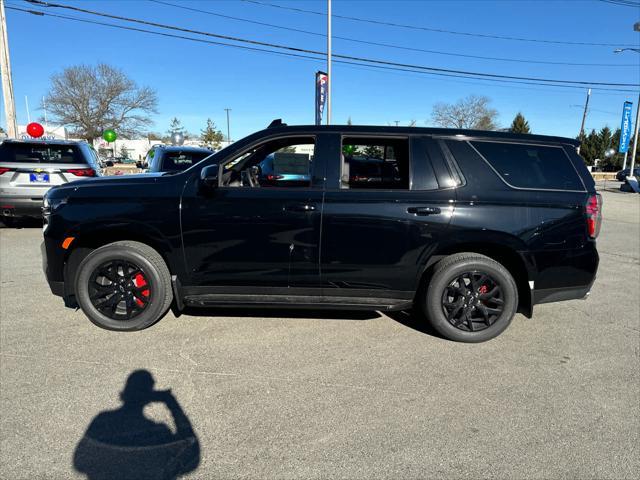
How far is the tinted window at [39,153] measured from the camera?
24.8 ft

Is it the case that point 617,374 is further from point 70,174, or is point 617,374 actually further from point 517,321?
point 70,174

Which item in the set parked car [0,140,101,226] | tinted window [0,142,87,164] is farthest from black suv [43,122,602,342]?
tinted window [0,142,87,164]

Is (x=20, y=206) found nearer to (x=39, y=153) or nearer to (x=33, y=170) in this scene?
(x=33, y=170)

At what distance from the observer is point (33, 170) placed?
24.6ft

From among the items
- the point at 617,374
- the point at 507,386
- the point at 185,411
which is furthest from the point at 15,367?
the point at 617,374

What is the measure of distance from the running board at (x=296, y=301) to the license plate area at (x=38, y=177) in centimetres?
574

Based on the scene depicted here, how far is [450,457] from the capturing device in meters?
2.25

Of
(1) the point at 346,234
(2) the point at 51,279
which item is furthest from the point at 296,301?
(2) the point at 51,279

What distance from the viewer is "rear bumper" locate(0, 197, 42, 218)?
741 cm

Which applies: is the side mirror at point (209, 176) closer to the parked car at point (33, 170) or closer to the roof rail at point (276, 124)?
the roof rail at point (276, 124)

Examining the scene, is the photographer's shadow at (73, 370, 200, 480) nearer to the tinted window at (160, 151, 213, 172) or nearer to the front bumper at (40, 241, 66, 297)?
the front bumper at (40, 241, 66, 297)

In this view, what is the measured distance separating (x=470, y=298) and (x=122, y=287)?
10.2 ft

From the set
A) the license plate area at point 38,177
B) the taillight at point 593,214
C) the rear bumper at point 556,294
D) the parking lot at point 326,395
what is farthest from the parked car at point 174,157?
the taillight at point 593,214

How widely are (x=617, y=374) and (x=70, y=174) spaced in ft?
28.4
